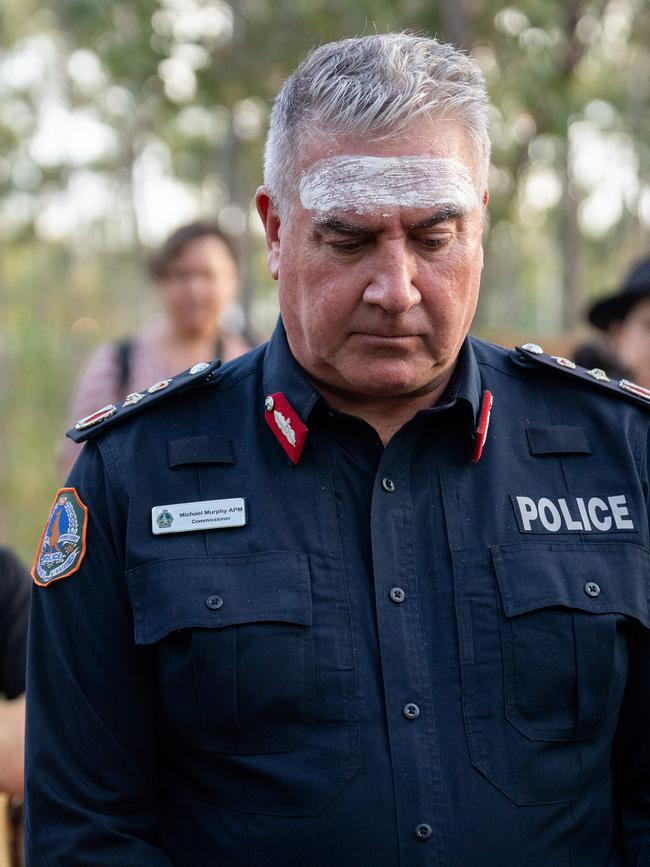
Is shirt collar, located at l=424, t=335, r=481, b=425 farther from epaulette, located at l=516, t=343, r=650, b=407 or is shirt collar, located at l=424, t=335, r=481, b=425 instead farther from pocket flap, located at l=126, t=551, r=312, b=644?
pocket flap, located at l=126, t=551, r=312, b=644

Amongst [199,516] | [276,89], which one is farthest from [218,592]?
[276,89]

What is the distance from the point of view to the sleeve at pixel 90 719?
1.89 meters

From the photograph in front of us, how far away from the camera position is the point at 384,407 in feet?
6.70

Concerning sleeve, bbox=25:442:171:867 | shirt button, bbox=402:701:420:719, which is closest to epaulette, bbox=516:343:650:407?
shirt button, bbox=402:701:420:719

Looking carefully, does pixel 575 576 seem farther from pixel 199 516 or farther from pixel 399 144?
pixel 399 144

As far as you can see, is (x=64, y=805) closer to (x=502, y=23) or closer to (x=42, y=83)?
(x=502, y=23)

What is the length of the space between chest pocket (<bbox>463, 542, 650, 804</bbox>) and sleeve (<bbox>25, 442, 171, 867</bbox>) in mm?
566

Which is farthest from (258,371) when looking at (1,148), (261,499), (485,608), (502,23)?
(1,148)

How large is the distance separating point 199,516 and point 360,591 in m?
0.30

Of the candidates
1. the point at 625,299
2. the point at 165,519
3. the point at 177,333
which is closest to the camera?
the point at 165,519

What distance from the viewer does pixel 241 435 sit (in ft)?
6.73

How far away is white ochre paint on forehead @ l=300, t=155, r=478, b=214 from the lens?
189 cm

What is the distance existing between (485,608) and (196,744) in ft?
1.74

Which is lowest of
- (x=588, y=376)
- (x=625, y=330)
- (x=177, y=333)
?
(x=588, y=376)
